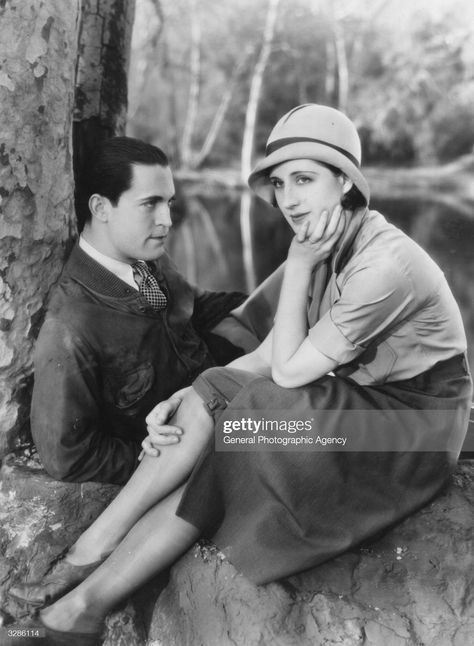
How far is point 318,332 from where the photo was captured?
207 cm

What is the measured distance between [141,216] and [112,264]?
0.20 m

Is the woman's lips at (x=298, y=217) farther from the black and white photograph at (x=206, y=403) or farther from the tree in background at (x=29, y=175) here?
the tree in background at (x=29, y=175)

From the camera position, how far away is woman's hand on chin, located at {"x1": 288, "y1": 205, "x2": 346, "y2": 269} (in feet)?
7.04

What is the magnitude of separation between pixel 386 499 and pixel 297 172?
1023 millimetres

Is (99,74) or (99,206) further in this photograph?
(99,74)

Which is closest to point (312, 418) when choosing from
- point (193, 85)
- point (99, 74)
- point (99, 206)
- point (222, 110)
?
point (99, 206)

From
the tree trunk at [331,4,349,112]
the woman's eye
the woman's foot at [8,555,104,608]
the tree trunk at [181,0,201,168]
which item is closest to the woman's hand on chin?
the woman's eye

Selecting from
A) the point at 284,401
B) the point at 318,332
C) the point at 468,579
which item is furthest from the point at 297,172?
the point at 468,579

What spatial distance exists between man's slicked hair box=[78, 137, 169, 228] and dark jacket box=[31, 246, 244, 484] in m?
0.24

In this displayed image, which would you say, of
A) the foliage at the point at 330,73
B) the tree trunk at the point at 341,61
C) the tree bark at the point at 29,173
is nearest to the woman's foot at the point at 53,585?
the tree bark at the point at 29,173

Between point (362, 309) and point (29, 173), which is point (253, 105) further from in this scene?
point (362, 309)

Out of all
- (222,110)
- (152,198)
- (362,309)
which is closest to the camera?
(362,309)

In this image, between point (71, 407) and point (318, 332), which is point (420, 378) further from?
point (71, 407)

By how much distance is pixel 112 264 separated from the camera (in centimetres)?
257
